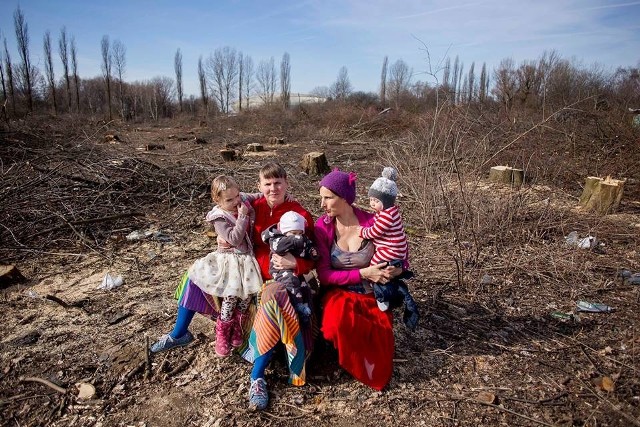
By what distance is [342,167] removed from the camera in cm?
1055

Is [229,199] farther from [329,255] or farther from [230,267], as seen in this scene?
[329,255]

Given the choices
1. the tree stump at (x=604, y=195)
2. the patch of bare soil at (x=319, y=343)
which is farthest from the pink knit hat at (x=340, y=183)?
the tree stump at (x=604, y=195)

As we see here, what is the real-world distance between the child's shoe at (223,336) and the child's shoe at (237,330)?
0.03 m

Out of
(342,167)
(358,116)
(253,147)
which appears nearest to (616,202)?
(342,167)

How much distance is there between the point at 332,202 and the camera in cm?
236

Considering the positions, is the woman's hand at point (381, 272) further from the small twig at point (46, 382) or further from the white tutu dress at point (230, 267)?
the small twig at point (46, 382)

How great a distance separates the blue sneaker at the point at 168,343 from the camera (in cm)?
264

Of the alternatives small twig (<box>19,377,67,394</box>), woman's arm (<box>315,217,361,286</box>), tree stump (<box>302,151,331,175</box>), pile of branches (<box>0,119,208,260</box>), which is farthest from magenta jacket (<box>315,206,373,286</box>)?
tree stump (<box>302,151,331,175</box>)

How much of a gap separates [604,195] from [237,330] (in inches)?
251

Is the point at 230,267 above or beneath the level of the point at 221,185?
beneath

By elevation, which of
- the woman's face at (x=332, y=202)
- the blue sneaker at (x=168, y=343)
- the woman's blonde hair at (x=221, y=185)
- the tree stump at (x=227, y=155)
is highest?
the woman's blonde hair at (x=221, y=185)

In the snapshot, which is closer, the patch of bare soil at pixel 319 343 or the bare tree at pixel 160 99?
the patch of bare soil at pixel 319 343

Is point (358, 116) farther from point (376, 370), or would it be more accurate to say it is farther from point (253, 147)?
point (376, 370)

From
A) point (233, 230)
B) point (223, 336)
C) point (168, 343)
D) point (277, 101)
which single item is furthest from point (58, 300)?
point (277, 101)
